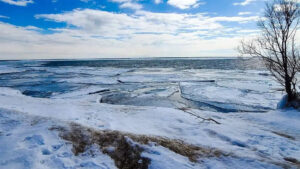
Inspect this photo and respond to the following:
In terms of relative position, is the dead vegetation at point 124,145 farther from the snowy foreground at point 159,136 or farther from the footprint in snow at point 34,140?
the footprint in snow at point 34,140

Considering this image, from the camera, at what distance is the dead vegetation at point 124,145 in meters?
4.56

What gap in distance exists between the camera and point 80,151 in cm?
473

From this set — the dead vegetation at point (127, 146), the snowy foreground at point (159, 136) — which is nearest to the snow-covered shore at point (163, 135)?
the snowy foreground at point (159, 136)

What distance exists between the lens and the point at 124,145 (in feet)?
16.8

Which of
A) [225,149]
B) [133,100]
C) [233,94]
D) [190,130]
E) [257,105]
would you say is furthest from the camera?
[233,94]

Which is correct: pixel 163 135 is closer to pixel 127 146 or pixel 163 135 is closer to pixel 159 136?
pixel 159 136

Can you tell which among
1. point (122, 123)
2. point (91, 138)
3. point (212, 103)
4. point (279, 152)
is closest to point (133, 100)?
point (212, 103)

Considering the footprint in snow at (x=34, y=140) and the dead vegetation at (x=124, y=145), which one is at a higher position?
the footprint in snow at (x=34, y=140)

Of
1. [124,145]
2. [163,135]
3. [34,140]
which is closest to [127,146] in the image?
[124,145]

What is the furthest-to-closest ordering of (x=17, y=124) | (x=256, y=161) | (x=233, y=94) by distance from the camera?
(x=233, y=94) → (x=17, y=124) → (x=256, y=161)

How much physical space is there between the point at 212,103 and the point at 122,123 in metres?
6.92

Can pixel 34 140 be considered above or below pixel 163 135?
above

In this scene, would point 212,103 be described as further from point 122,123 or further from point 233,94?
point 122,123

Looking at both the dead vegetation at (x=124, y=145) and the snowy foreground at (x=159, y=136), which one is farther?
the dead vegetation at (x=124, y=145)
